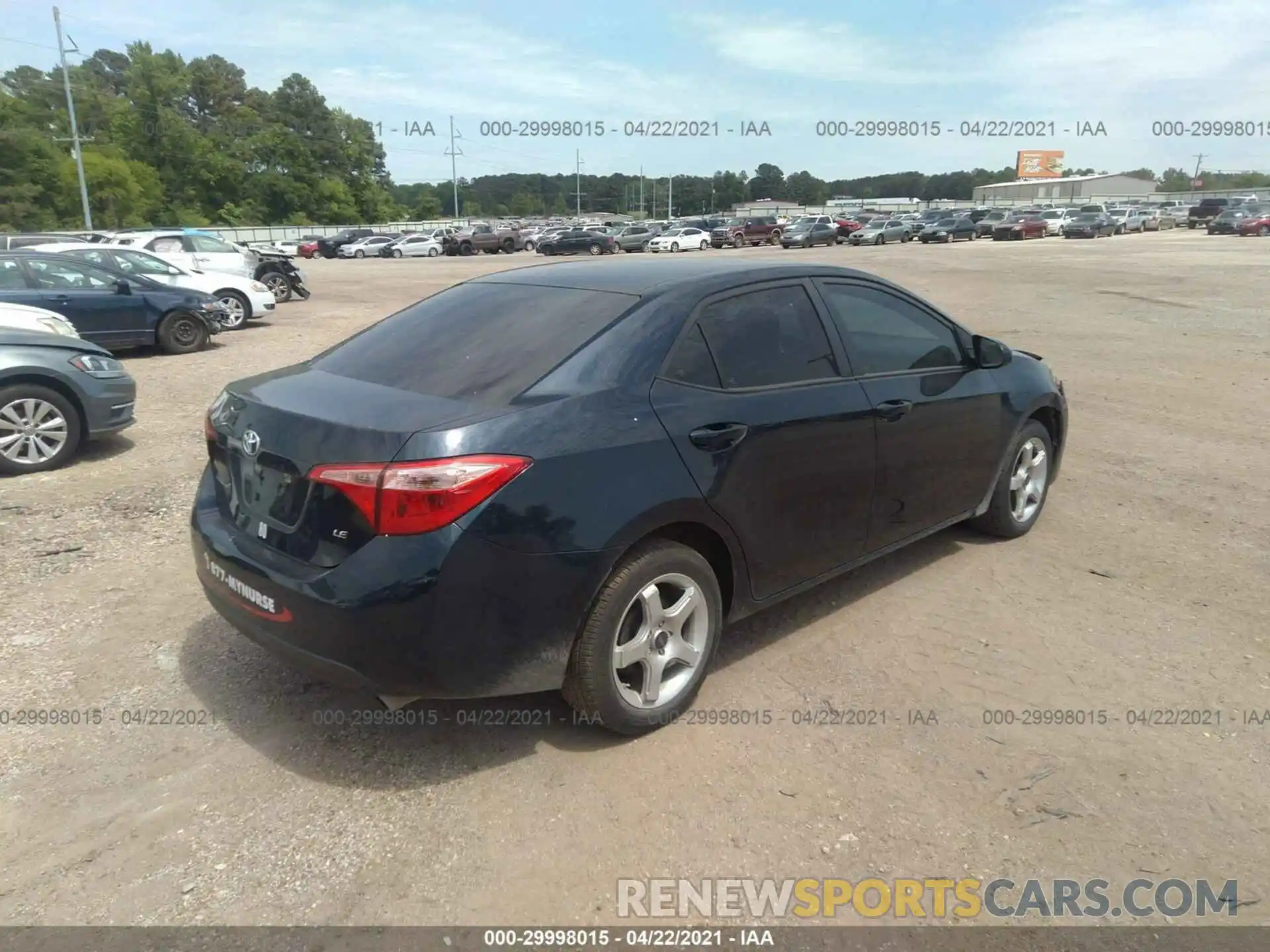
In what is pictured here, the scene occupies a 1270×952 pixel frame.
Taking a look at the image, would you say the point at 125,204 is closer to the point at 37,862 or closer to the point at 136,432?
the point at 136,432

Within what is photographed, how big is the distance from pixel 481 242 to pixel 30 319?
151 feet

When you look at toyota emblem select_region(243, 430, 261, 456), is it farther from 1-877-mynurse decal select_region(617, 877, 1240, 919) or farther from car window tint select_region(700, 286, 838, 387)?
1-877-mynurse decal select_region(617, 877, 1240, 919)

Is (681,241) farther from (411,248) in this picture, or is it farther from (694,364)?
(694,364)

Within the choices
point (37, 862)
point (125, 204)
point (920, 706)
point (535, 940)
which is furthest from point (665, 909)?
point (125, 204)

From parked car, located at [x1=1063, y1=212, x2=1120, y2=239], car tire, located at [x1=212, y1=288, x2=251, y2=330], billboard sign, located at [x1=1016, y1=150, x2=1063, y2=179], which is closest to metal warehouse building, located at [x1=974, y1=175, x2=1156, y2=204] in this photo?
billboard sign, located at [x1=1016, y1=150, x2=1063, y2=179]

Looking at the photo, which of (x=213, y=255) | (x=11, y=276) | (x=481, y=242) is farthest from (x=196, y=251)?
(x=481, y=242)

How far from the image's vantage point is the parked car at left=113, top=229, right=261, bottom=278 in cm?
1773

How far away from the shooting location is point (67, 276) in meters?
11.0

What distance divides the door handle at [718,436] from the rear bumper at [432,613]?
57 cm

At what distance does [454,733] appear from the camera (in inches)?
134

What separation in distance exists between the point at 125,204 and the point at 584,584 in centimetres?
7845

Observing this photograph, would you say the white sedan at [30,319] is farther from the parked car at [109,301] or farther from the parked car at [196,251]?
the parked car at [196,251]

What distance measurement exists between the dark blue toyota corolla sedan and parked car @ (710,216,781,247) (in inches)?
1928

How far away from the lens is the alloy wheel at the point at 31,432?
6.50 m
